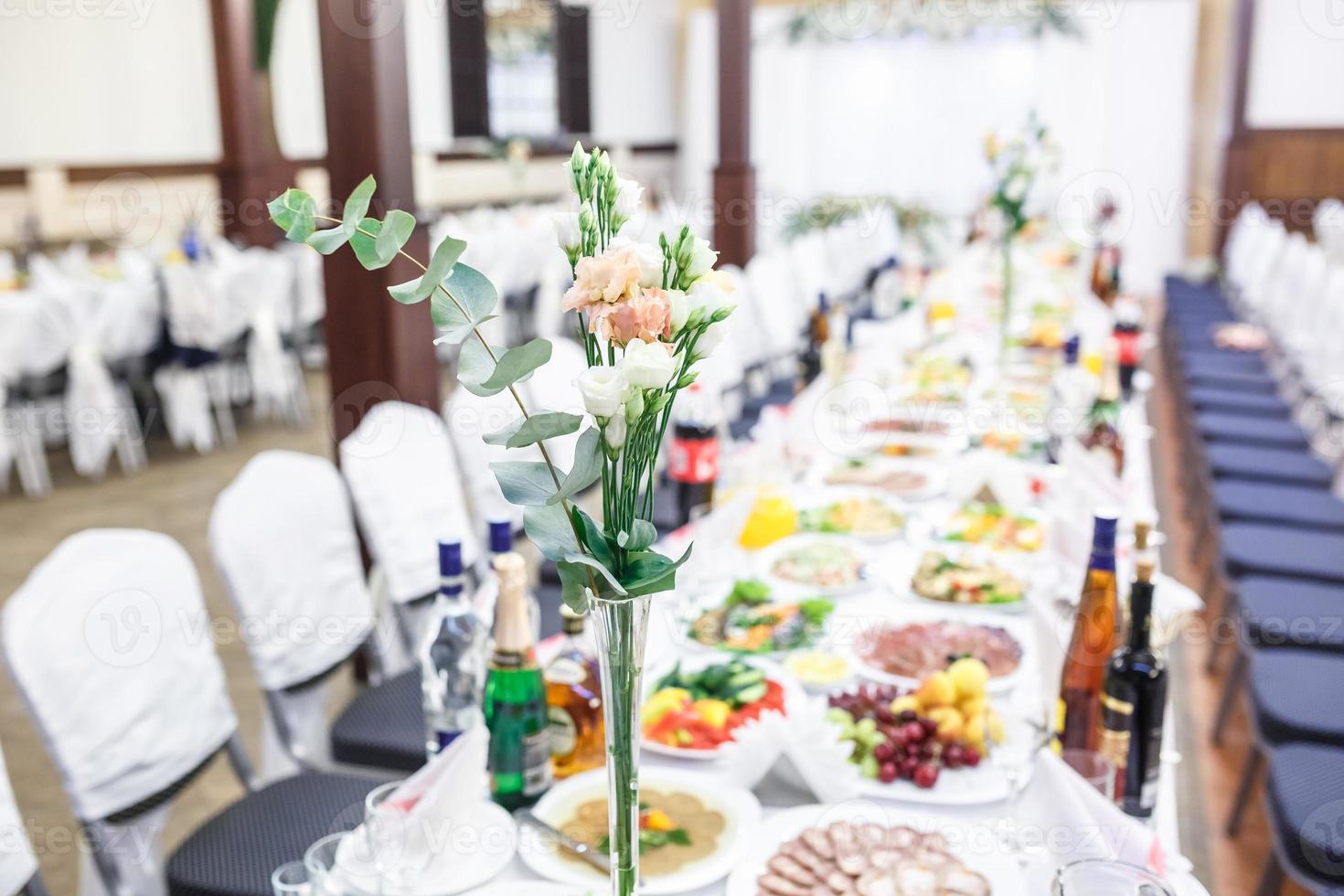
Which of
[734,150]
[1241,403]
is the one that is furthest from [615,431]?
[734,150]

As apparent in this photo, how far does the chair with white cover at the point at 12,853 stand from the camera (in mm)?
1476

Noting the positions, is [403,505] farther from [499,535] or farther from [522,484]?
[522,484]

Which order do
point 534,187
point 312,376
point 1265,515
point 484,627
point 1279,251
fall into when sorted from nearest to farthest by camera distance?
point 484,627
point 1265,515
point 1279,251
point 312,376
point 534,187

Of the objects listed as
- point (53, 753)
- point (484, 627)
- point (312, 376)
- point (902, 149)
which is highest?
point (902, 149)

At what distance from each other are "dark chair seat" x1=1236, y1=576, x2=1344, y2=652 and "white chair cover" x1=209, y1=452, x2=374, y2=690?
6.14 feet

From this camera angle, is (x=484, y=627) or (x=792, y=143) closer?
(x=484, y=627)

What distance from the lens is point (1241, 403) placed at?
181 inches

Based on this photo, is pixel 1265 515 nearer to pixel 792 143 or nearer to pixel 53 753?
pixel 53 753

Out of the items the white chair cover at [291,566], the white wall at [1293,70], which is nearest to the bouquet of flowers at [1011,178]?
the white chair cover at [291,566]

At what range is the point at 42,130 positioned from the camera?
26.8 feet

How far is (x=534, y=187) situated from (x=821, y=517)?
984 centimetres

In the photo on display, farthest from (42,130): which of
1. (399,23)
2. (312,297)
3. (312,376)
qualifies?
(399,23)

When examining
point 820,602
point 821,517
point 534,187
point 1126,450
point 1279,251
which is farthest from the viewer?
point 534,187

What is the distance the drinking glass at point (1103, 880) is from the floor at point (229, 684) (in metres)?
1.66
